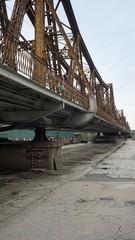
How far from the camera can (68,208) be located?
977 centimetres

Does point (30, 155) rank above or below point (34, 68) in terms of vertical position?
below

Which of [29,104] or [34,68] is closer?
[34,68]

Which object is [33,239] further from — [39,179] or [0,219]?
[39,179]

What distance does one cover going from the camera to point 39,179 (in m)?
16.6

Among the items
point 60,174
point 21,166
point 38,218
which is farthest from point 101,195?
point 21,166

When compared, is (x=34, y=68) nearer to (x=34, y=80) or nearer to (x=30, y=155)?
(x=34, y=80)

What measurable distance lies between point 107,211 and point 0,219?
2.84 metres

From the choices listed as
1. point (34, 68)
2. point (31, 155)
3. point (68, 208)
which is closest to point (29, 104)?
point (34, 68)

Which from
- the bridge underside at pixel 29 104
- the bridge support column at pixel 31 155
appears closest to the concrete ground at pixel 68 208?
the bridge underside at pixel 29 104

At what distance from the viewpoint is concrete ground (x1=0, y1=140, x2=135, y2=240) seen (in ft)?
23.6

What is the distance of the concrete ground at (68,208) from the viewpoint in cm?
719

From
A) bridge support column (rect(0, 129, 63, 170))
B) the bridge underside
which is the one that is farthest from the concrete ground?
bridge support column (rect(0, 129, 63, 170))

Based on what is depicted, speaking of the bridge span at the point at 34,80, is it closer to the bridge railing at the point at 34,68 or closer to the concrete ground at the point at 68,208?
the bridge railing at the point at 34,68

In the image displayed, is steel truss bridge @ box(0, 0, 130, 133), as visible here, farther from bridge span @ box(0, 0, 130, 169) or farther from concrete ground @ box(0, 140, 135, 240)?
concrete ground @ box(0, 140, 135, 240)
